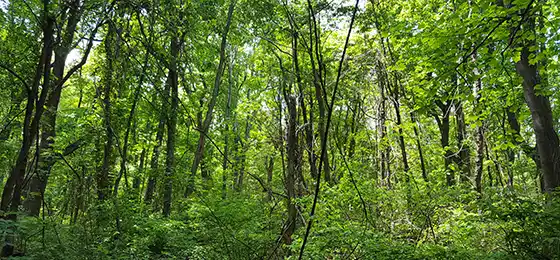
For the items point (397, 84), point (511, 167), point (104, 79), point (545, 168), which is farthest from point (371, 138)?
point (104, 79)

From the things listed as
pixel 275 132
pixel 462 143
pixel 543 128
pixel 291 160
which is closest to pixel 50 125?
pixel 291 160

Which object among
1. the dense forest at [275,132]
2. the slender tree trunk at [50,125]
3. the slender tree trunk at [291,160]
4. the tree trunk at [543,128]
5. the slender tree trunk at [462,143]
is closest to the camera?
the dense forest at [275,132]

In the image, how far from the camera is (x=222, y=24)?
767 centimetres

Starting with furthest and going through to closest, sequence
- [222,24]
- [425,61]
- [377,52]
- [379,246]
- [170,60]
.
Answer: [377,52] → [222,24] → [425,61] → [379,246] → [170,60]

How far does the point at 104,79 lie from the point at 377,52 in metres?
6.01

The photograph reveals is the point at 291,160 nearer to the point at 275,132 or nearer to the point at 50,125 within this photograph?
the point at 275,132

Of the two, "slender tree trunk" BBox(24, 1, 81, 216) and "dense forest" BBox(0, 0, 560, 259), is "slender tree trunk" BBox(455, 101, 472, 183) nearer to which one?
"dense forest" BBox(0, 0, 560, 259)

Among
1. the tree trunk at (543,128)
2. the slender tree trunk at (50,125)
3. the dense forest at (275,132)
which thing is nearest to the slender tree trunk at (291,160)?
the dense forest at (275,132)

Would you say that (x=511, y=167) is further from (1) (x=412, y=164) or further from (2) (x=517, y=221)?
(2) (x=517, y=221)

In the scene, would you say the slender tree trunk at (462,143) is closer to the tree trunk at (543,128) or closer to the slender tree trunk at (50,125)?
the tree trunk at (543,128)

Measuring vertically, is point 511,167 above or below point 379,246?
above

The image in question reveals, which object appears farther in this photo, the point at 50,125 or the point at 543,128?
the point at 543,128

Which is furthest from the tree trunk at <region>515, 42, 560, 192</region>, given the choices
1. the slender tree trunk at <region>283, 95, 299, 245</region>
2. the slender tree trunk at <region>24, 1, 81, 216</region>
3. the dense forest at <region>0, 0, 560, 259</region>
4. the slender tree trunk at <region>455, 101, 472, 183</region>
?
the slender tree trunk at <region>24, 1, 81, 216</region>

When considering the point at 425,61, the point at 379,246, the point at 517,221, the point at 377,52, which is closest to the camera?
the point at 517,221
